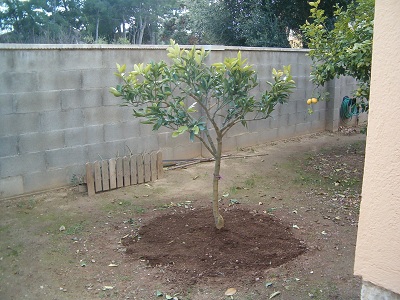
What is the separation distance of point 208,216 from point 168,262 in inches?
41.5

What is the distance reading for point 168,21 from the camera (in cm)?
1689

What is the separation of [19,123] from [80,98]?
0.85 m

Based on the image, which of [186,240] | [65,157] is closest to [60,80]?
[65,157]

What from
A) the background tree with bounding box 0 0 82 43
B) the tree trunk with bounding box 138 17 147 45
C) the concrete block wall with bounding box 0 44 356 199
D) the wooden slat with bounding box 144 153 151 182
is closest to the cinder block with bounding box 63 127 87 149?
the concrete block wall with bounding box 0 44 356 199

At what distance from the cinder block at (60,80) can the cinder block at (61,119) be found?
31 centimetres

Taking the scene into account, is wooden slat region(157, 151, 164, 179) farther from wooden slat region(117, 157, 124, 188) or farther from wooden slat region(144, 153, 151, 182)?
wooden slat region(117, 157, 124, 188)

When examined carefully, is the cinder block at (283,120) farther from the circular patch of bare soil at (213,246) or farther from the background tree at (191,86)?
the background tree at (191,86)

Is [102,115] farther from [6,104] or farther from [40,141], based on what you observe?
[6,104]

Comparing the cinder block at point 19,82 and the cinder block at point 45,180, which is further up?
the cinder block at point 19,82

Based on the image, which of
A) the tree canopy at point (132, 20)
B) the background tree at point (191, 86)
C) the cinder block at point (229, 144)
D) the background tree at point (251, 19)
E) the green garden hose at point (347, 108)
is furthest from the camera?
the background tree at point (251, 19)

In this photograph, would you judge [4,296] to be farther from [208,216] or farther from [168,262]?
[208,216]

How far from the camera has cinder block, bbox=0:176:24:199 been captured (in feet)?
16.7

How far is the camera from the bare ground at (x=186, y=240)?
10.9 feet

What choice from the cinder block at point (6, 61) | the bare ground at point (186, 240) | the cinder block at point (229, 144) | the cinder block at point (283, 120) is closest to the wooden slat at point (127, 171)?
the bare ground at point (186, 240)
